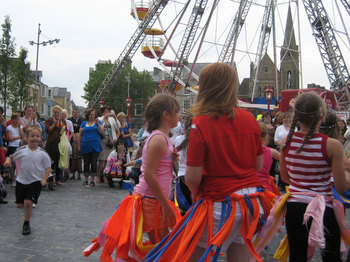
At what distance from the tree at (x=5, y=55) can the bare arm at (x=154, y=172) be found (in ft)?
80.9

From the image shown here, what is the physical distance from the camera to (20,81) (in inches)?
1041

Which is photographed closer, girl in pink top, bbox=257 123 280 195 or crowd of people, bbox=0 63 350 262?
crowd of people, bbox=0 63 350 262

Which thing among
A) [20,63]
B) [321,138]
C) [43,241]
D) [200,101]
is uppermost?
[20,63]

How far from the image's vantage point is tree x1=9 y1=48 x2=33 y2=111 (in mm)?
26094

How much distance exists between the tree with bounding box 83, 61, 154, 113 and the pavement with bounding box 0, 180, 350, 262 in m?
51.9

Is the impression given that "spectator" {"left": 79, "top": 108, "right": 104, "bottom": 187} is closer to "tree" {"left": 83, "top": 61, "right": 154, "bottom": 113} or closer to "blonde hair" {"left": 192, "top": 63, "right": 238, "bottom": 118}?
"blonde hair" {"left": 192, "top": 63, "right": 238, "bottom": 118}

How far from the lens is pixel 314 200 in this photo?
2584 millimetres

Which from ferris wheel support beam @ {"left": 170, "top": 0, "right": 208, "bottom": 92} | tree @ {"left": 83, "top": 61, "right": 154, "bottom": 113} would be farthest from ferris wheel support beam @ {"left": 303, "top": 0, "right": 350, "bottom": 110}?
tree @ {"left": 83, "top": 61, "right": 154, "bottom": 113}

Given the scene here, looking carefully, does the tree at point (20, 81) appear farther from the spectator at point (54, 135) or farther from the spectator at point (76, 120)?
the spectator at point (54, 135)

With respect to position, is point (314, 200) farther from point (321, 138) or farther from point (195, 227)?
point (195, 227)

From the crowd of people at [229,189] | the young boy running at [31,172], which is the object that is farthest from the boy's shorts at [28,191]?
the crowd of people at [229,189]

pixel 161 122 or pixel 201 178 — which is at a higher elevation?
pixel 161 122

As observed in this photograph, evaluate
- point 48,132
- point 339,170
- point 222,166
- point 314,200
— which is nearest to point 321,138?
point 339,170

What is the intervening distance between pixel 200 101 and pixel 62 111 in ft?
25.0
